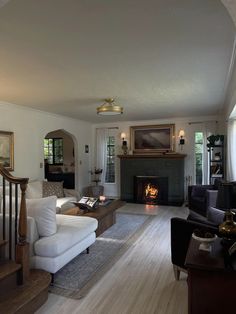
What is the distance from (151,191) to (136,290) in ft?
15.9

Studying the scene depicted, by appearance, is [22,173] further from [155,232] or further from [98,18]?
[98,18]

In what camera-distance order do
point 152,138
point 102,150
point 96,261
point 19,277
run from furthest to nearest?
point 102,150 → point 152,138 → point 96,261 → point 19,277

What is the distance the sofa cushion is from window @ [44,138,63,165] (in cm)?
634

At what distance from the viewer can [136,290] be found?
100.0 inches

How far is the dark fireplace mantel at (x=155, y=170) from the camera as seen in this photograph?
23.2ft

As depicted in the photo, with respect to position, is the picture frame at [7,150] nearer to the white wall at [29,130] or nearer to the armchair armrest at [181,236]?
the white wall at [29,130]

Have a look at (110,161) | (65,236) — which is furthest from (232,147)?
(110,161)

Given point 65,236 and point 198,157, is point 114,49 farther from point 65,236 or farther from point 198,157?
point 198,157

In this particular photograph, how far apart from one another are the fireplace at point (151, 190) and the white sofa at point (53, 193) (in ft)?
7.67

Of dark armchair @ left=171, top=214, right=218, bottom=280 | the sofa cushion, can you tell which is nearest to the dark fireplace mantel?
the sofa cushion

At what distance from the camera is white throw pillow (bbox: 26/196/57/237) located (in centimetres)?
278

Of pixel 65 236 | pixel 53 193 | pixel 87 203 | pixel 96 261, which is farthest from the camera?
pixel 53 193

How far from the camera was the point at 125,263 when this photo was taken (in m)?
3.18

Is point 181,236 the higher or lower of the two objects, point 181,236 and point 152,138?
the lower
